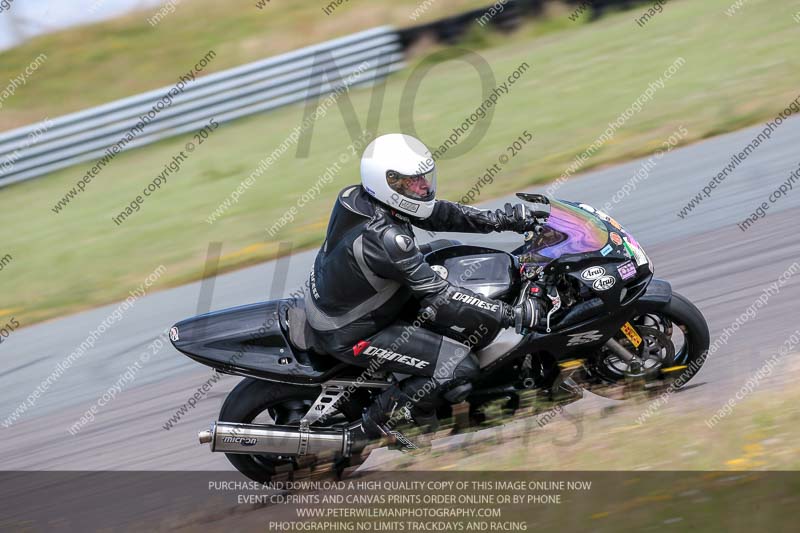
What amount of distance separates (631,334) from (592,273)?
21.9 inches

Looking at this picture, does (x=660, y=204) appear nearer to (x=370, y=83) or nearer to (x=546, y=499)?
(x=546, y=499)

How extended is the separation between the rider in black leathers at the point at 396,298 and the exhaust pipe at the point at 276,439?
0.19m

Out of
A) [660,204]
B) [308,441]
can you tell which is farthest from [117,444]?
[660,204]

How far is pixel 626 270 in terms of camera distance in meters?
4.90

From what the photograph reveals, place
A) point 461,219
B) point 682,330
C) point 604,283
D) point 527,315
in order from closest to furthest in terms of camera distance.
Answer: point 527,315 < point 604,283 < point 682,330 < point 461,219

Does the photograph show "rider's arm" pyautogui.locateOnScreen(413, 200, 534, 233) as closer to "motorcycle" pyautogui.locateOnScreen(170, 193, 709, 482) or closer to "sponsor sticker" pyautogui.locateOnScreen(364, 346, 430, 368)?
"motorcycle" pyautogui.locateOnScreen(170, 193, 709, 482)

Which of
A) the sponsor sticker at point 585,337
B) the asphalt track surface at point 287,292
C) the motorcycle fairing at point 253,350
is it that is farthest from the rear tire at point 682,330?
the motorcycle fairing at point 253,350

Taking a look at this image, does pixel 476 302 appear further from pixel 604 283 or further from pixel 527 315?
pixel 604 283

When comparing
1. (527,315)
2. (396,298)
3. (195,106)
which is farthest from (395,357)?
(195,106)

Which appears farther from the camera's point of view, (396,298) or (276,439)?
(276,439)

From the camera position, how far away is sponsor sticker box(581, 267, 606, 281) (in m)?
4.89

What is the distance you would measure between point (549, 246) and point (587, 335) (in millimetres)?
535

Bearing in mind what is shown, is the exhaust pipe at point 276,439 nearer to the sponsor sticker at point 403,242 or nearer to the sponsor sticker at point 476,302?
the sponsor sticker at point 476,302

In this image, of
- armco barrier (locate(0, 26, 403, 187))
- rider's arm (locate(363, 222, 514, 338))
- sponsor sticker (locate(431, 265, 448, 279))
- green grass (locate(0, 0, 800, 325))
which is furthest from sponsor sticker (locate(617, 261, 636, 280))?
armco barrier (locate(0, 26, 403, 187))
